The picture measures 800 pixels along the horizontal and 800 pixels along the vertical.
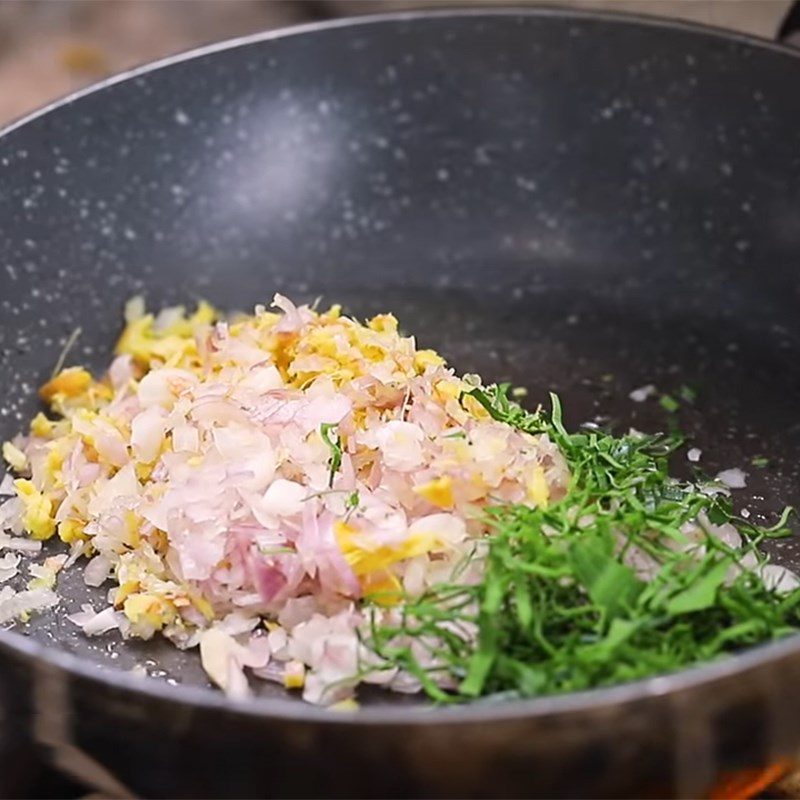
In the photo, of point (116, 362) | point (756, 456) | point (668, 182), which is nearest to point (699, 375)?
point (756, 456)

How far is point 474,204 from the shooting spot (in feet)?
4.84

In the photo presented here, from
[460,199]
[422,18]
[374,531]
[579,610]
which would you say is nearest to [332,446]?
[374,531]

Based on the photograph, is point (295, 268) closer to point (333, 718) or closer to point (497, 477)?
point (497, 477)

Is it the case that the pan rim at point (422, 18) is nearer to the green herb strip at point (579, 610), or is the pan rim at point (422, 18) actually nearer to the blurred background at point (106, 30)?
the blurred background at point (106, 30)

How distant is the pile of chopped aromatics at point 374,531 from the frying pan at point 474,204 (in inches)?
6.7

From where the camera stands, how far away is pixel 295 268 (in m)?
1.44

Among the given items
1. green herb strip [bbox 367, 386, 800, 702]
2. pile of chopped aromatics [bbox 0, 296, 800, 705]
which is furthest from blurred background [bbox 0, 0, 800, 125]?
green herb strip [bbox 367, 386, 800, 702]

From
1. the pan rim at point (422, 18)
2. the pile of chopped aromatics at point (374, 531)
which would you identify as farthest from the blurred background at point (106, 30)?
Answer: the pile of chopped aromatics at point (374, 531)

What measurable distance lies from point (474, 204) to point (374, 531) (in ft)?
2.01

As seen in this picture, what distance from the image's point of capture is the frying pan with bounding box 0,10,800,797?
1.32 meters

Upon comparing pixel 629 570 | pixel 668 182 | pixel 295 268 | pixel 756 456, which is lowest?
pixel 629 570

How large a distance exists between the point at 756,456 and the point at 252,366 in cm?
46

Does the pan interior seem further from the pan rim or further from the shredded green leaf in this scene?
the shredded green leaf

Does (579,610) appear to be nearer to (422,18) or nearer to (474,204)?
(474,204)
